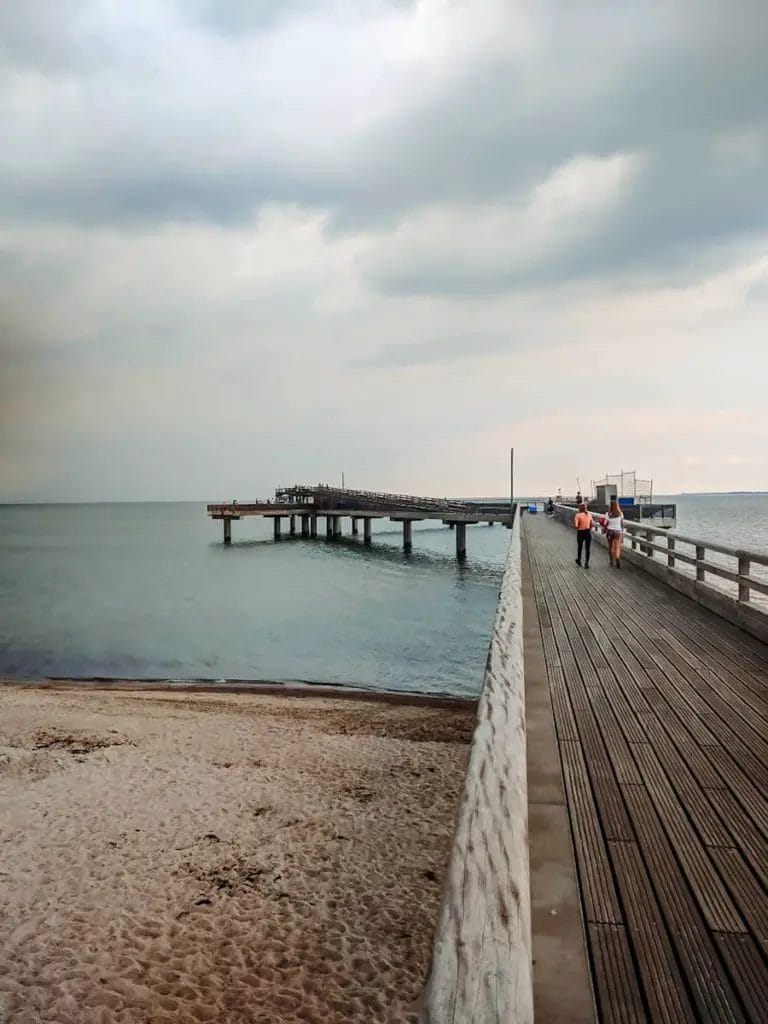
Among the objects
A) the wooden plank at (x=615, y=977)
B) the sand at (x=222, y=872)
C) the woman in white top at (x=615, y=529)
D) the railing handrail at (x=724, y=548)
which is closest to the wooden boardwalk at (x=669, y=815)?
the wooden plank at (x=615, y=977)

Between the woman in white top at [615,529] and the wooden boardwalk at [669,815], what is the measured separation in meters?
7.68

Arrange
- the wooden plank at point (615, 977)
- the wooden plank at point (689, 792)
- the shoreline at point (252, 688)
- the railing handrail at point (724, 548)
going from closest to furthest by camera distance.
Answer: the wooden plank at point (615, 977)
the wooden plank at point (689, 792)
the railing handrail at point (724, 548)
the shoreline at point (252, 688)

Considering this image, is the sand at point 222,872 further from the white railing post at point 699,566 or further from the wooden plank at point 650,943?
the white railing post at point 699,566

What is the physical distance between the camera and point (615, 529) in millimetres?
15625

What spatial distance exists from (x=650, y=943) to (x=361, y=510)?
64195 millimetres

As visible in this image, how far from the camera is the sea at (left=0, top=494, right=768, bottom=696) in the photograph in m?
19.9

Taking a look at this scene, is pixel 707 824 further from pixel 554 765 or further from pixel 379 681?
pixel 379 681

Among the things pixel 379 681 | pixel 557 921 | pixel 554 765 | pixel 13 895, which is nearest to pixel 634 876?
pixel 557 921

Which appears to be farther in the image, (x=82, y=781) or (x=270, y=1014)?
(x=82, y=781)

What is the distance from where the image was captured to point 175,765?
10641 millimetres

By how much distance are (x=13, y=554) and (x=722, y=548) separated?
66.8 metres

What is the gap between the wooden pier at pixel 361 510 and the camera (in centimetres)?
5462

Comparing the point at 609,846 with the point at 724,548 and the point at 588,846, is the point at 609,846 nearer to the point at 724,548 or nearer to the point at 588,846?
the point at 588,846

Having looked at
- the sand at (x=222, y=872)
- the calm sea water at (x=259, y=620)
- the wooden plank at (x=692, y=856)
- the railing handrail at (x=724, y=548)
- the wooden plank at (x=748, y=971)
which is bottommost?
the calm sea water at (x=259, y=620)
